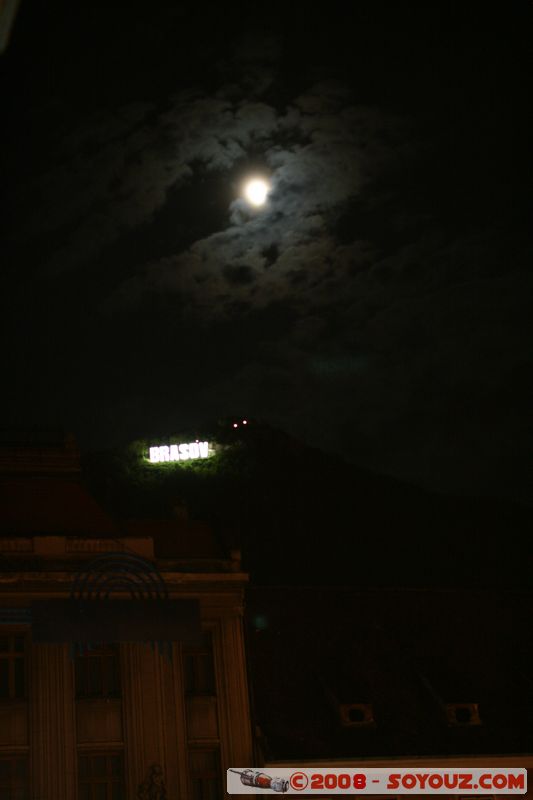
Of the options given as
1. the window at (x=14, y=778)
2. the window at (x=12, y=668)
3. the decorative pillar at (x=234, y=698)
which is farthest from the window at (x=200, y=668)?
the window at (x=14, y=778)

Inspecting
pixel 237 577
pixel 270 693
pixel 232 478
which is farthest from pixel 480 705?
pixel 232 478

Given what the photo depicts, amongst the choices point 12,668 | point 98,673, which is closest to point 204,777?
point 98,673

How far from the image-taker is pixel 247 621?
30.3 metres

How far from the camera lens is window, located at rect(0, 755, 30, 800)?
26.0m

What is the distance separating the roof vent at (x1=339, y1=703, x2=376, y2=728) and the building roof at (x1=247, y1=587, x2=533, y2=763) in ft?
0.10

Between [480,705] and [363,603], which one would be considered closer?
[480,705]

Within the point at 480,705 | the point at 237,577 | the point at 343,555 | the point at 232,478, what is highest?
the point at 232,478

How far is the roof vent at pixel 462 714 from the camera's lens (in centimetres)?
2886

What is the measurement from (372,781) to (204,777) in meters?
4.65

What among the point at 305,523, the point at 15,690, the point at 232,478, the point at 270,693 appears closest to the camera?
the point at 15,690

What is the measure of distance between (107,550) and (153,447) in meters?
27.8

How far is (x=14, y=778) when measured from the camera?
2611 cm

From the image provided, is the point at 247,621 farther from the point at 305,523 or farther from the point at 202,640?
the point at 305,523

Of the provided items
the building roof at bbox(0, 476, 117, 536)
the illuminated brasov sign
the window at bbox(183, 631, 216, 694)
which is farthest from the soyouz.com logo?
the illuminated brasov sign
